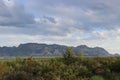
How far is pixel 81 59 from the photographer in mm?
48375

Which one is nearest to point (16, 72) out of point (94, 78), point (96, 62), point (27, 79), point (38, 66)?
point (27, 79)

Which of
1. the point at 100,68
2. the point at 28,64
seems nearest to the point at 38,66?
the point at 28,64

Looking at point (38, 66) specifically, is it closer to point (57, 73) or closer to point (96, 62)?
point (57, 73)

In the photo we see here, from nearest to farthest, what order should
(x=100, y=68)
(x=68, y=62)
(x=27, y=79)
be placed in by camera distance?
(x=27, y=79) → (x=100, y=68) → (x=68, y=62)

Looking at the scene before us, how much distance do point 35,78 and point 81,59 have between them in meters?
11.5

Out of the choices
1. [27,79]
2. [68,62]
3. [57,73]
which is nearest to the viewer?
[27,79]

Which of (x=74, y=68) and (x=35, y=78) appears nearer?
(x=35, y=78)

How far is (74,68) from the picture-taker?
4291 cm

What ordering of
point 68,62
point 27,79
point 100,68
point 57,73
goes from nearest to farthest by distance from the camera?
point 27,79 < point 57,73 < point 100,68 < point 68,62

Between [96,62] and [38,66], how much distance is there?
24.4 feet

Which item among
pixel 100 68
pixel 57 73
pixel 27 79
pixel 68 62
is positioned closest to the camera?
pixel 27 79

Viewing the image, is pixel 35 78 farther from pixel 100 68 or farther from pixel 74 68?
pixel 100 68

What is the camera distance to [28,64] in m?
44.5

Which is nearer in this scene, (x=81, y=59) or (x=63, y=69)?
(x=63, y=69)
